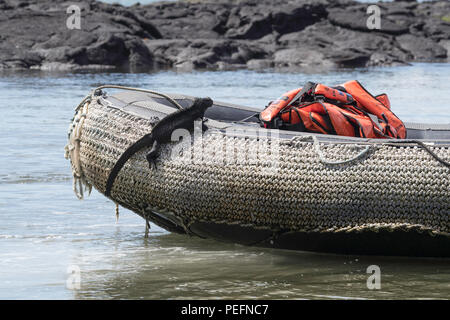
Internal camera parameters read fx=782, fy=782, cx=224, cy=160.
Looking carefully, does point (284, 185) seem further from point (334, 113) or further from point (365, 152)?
point (334, 113)

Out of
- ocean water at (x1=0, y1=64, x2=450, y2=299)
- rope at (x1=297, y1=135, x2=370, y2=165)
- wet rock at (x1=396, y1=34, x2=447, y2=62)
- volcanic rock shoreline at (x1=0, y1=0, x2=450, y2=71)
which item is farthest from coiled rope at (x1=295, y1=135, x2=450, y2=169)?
wet rock at (x1=396, y1=34, x2=447, y2=62)

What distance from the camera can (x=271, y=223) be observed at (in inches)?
175

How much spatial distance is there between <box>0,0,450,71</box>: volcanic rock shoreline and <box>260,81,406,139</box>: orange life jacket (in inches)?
843

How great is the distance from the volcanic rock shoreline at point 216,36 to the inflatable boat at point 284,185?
2153cm

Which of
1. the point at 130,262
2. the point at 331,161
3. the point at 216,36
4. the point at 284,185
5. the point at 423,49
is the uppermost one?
the point at 216,36

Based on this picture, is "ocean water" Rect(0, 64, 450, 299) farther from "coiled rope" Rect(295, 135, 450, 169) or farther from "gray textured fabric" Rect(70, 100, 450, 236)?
"coiled rope" Rect(295, 135, 450, 169)

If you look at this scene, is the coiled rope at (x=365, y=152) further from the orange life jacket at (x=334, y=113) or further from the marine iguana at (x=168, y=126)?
the marine iguana at (x=168, y=126)

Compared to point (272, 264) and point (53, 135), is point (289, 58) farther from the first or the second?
point (272, 264)

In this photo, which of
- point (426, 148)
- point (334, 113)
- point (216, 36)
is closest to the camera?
point (426, 148)

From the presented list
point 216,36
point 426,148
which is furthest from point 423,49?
point 426,148

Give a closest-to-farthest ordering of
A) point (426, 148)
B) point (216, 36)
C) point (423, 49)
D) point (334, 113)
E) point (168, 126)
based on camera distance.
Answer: point (426, 148)
point (168, 126)
point (334, 113)
point (423, 49)
point (216, 36)

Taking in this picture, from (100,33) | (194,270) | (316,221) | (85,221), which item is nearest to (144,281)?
(194,270)

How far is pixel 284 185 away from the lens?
14.1 feet

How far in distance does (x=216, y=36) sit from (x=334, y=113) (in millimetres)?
33573
